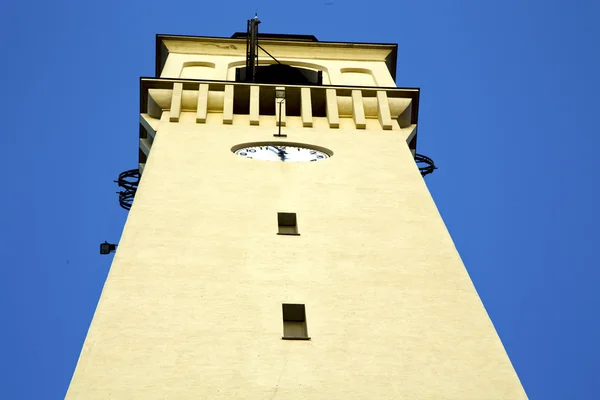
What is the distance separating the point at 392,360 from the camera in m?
18.0

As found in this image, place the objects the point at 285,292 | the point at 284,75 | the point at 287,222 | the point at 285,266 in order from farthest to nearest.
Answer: the point at 284,75 < the point at 287,222 < the point at 285,266 < the point at 285,292

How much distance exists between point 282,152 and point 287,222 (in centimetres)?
370

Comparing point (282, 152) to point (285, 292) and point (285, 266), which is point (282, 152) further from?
point (285, 292)

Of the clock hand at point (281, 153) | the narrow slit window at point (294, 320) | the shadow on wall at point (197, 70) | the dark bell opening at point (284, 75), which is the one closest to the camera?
the narrow slit window at point (294, 320)

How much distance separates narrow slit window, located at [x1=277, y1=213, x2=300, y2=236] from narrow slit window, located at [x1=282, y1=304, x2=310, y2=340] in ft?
9.48

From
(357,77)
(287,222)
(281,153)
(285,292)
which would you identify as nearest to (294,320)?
(285,292)

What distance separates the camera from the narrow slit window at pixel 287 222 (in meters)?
22.0

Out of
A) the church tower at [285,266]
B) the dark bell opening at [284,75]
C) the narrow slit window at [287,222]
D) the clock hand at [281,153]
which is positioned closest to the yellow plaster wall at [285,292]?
the church tower at [285,266]

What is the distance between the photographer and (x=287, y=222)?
2231cm

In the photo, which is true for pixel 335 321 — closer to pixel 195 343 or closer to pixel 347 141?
pixel 195 343

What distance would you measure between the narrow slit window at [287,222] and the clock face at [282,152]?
3028 mm

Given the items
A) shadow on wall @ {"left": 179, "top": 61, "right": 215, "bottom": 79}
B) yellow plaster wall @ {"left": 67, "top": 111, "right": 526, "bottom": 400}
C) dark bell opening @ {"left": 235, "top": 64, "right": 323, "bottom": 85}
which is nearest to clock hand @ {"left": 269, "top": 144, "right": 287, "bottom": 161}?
yellow plaster wall @ {"left": 67, "top": 111, "right": 526, "bottom": 400}

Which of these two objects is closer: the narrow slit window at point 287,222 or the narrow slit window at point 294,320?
the narrow slit window at point 294,320

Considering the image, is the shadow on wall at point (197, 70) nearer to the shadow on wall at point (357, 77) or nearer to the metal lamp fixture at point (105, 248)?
the shadow on wall at point (357, 77)
